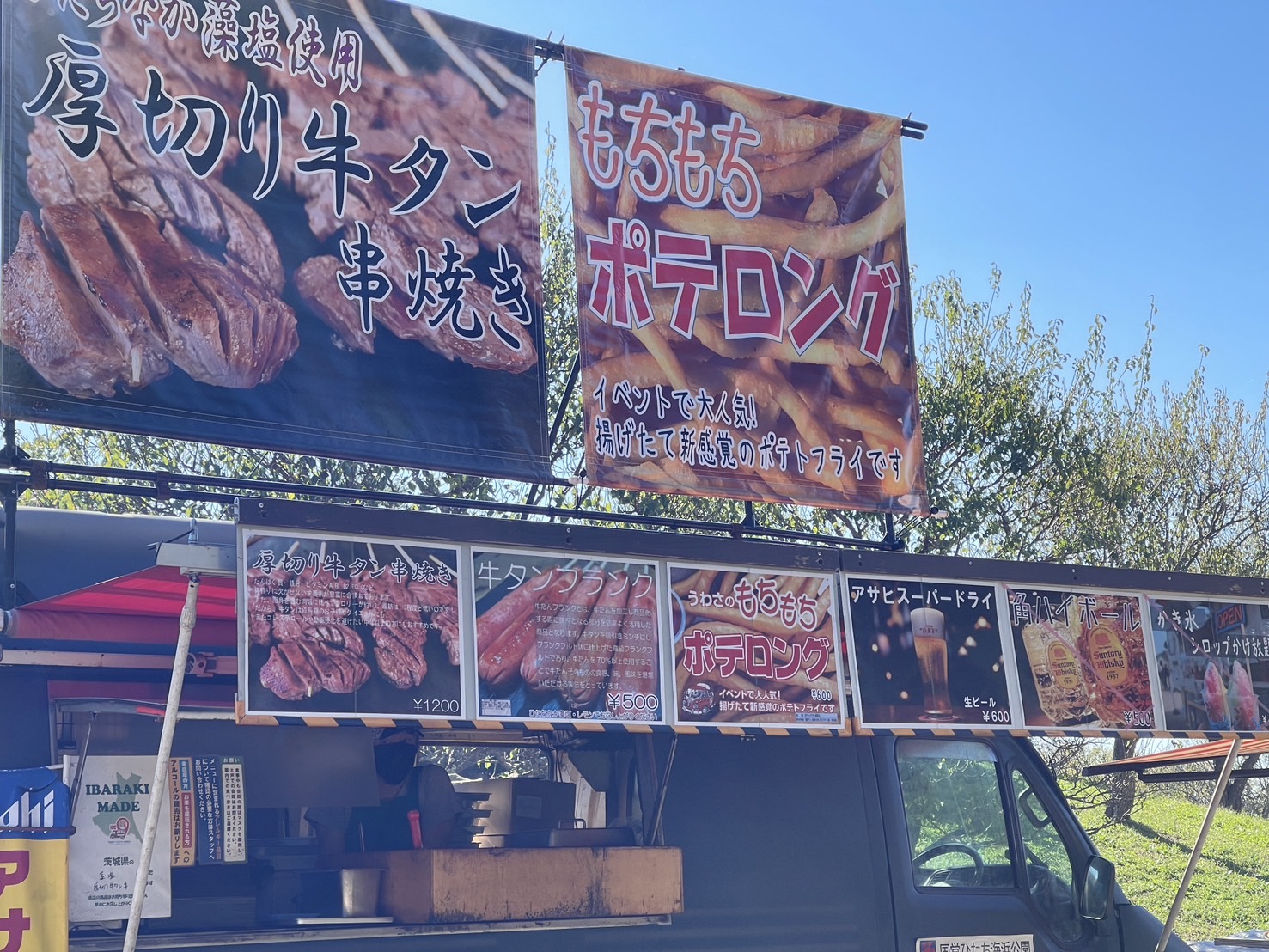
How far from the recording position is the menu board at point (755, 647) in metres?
5.29

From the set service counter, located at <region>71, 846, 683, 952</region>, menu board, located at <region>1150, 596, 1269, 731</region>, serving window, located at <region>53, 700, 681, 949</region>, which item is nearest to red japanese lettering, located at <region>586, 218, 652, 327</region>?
serving window, located at <region>53, 700, 681, 949</region>

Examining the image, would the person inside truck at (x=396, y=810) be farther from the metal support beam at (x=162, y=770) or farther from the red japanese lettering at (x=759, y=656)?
the red japanese lettering at (x=759, y=656)

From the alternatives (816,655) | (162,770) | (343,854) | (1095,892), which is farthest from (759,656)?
(162,770)

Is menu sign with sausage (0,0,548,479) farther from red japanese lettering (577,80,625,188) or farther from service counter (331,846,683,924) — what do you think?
service counter (331,846,683,924)

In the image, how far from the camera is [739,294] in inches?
269

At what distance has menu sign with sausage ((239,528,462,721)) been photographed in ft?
14.2

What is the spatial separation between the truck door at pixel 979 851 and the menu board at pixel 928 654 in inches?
7.6

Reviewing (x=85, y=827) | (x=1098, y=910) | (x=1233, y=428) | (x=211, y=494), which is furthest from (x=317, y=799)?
(x=1233, y=428)

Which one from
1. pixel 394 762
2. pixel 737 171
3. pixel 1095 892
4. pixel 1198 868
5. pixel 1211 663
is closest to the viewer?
pixel 394 762

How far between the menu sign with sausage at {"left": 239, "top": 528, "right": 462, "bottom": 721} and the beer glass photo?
6.81 ft

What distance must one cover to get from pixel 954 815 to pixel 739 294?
2730 millimetres

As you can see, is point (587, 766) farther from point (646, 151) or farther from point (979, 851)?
point (646, 151)

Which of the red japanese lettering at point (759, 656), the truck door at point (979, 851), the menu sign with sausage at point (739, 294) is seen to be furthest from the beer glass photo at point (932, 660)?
the menu sign with sausage at point (739, 294)

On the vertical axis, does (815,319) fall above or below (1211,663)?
above
